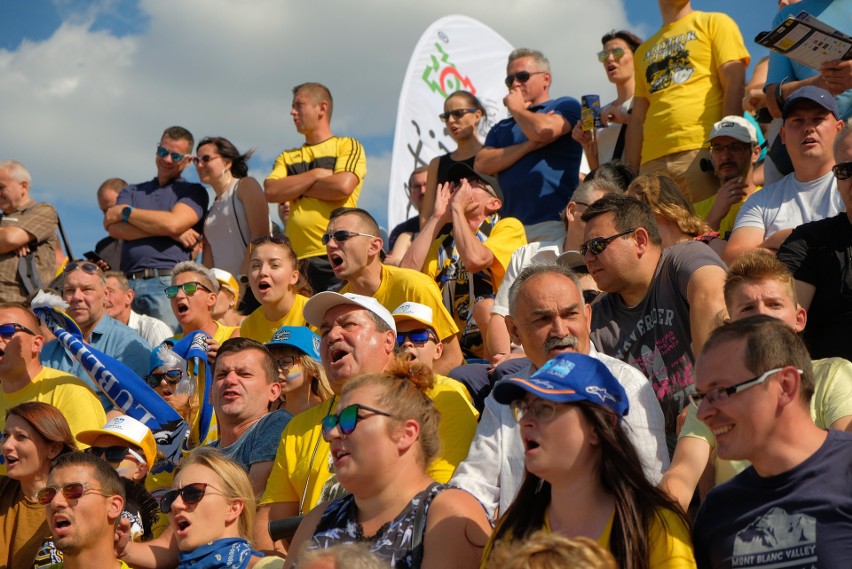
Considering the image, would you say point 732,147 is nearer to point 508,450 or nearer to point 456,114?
point 456,114

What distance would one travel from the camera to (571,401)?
345 cm

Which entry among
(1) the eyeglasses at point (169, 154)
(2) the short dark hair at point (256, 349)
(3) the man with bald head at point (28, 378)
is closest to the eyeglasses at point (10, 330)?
(3) the man with bald head at point (28, 378)

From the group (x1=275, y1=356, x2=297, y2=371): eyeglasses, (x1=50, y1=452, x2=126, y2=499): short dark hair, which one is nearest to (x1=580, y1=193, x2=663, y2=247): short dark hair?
(x1=275, y1=356, x2=297, y2=371): eyeglasses

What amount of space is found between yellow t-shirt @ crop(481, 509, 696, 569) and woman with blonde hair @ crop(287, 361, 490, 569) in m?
0.59

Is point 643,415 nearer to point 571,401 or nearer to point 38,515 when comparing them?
point 571,401

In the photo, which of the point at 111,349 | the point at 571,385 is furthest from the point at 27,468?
the point at 571,385

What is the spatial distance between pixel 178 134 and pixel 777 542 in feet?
25.6

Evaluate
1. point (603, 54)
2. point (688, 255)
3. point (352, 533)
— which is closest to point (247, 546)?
point (352, 533)

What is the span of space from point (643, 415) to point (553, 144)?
15.8ft

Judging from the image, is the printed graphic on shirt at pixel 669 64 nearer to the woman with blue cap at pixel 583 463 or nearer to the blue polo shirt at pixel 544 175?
the blue polo shirt at pixel 544 175

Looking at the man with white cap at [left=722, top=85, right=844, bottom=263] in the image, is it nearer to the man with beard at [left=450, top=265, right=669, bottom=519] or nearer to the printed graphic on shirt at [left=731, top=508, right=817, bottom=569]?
the man with beard at [left=450, top=265, right=669, bottom=519]

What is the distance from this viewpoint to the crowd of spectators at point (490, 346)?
11.1ft

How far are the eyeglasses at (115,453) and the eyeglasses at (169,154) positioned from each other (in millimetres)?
4180

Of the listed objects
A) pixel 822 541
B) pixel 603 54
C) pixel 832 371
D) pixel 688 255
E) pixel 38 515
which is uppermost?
pixel 603 54
